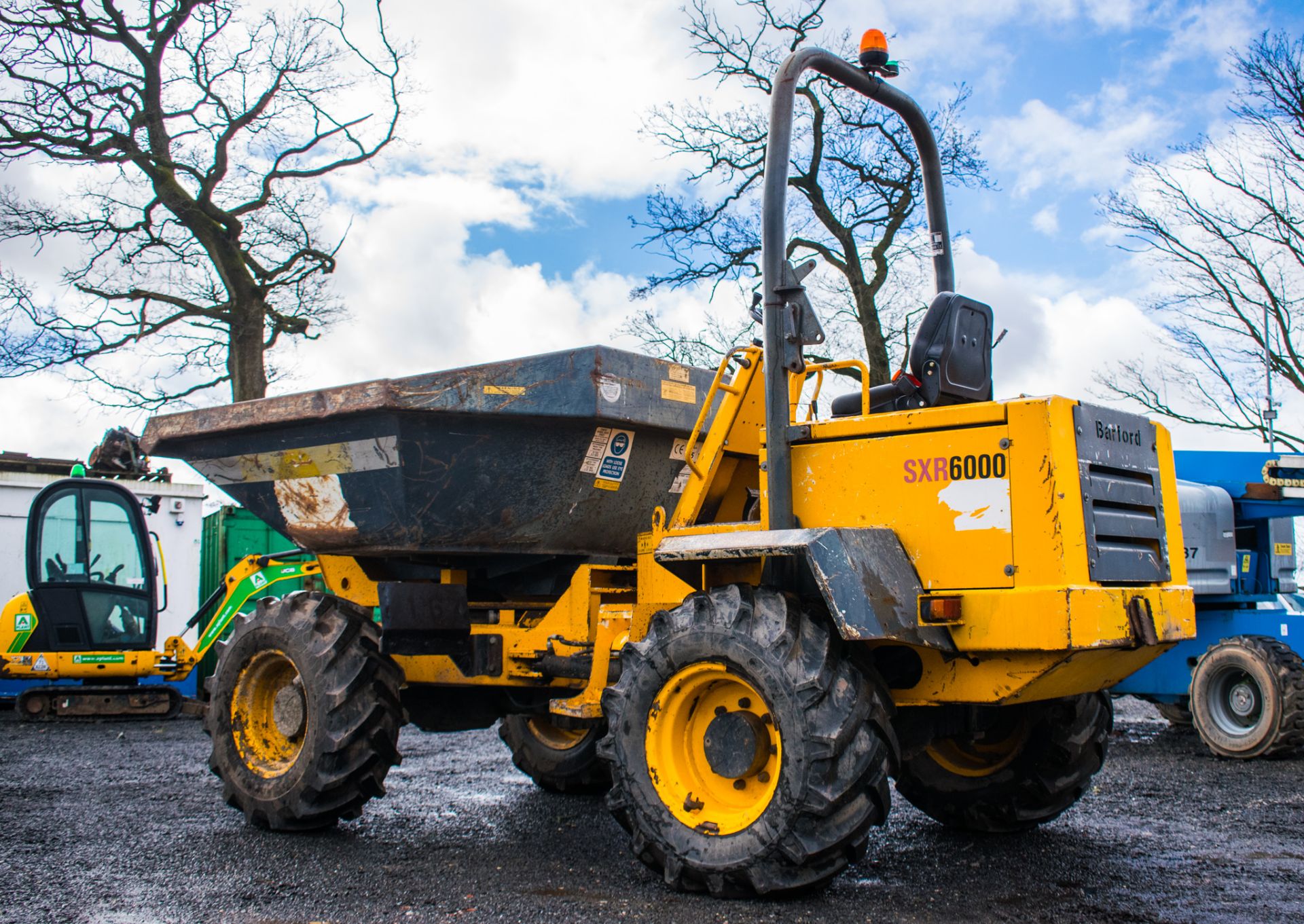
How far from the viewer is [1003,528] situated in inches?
166

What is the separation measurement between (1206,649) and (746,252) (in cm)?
960

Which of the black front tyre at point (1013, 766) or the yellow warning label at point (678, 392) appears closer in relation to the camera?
the black front tyre at point (1013, 766)

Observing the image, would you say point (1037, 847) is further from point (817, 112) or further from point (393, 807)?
point (817, 112)

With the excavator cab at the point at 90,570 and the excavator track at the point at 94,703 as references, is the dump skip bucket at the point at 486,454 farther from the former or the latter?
the excavator track at the point at 94,703

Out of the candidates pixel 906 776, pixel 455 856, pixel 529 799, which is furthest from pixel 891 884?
pixel 529 799

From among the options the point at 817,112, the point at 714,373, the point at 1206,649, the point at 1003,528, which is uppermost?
the point at 817,112

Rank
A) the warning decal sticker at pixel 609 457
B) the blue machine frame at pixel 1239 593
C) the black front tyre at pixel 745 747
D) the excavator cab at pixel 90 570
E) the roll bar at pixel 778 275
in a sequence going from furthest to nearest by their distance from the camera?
the excavator cab at pixel 90 570, the blue machine frame at pixel 1239 593, the warning decal sticker at pixel 609 457, the roll bar at pixel 778 275, the black front tyre at pixel 745 747

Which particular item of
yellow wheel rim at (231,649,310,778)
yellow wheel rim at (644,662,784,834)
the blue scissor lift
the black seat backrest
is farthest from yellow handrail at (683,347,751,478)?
the blue scissor lift

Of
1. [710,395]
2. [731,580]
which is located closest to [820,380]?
[710,395]

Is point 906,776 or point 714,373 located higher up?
point 714,373

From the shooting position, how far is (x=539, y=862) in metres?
5.14

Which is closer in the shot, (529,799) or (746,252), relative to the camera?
(529,799)

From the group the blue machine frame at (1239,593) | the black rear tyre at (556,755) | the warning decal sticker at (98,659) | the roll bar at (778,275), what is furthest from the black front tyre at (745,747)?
the warning decal sticker at (98,659)

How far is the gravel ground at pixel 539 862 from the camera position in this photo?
14.0 ft
